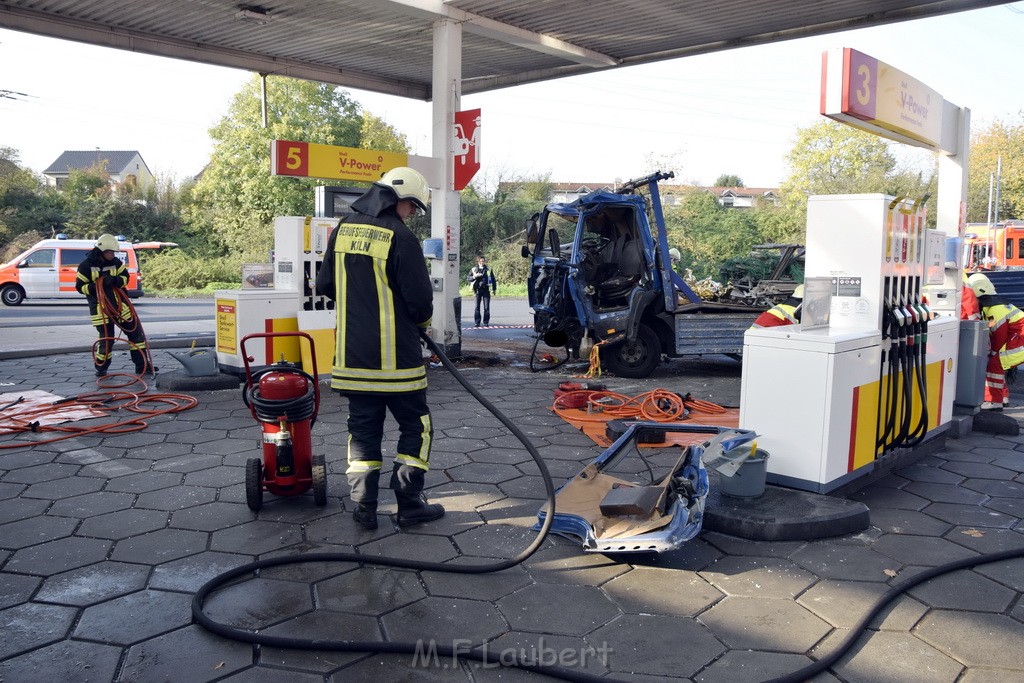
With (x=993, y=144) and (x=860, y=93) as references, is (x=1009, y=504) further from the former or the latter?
(x=993, y=144)

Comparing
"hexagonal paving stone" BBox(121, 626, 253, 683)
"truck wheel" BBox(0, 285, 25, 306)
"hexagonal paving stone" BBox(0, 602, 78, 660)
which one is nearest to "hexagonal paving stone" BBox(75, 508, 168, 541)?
"hexagonal paving stone" BBox(0, 602, 78, 660)

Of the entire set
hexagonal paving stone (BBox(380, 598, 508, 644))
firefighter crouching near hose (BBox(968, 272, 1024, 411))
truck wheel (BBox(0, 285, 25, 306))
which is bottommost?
hexagonal paving stone (BBox(380, 598, 508, 644))

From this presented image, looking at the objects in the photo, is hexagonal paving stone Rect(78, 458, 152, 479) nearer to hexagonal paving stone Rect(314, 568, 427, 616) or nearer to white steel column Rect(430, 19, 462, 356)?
hexagonal paving stone Rect(314, 568, 427, 616)

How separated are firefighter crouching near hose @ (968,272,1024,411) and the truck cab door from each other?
21.2 m

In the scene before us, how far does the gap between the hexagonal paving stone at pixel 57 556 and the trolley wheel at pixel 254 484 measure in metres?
0.74

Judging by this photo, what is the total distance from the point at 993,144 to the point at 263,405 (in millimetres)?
45813

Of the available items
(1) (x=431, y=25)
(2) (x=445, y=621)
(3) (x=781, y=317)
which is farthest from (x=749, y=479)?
(1) (x=431, y=25)

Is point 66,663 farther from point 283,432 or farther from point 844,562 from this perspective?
Result: point 844,562

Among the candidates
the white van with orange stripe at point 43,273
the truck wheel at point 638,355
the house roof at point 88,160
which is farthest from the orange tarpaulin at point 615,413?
the house roof at point 88,160

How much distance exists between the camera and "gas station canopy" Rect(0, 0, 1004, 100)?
9.71 m

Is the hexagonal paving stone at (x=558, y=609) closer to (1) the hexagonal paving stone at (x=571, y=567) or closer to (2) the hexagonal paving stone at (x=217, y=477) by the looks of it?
(1) the hexagonal paving stone at (x=571, y=567)

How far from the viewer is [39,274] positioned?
20469 mm

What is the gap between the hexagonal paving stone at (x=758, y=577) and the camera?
355 centimetres

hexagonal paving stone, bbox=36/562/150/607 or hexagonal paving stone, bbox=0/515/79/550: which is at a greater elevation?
hexagonal paving stone, bbox=0/515/79/550
